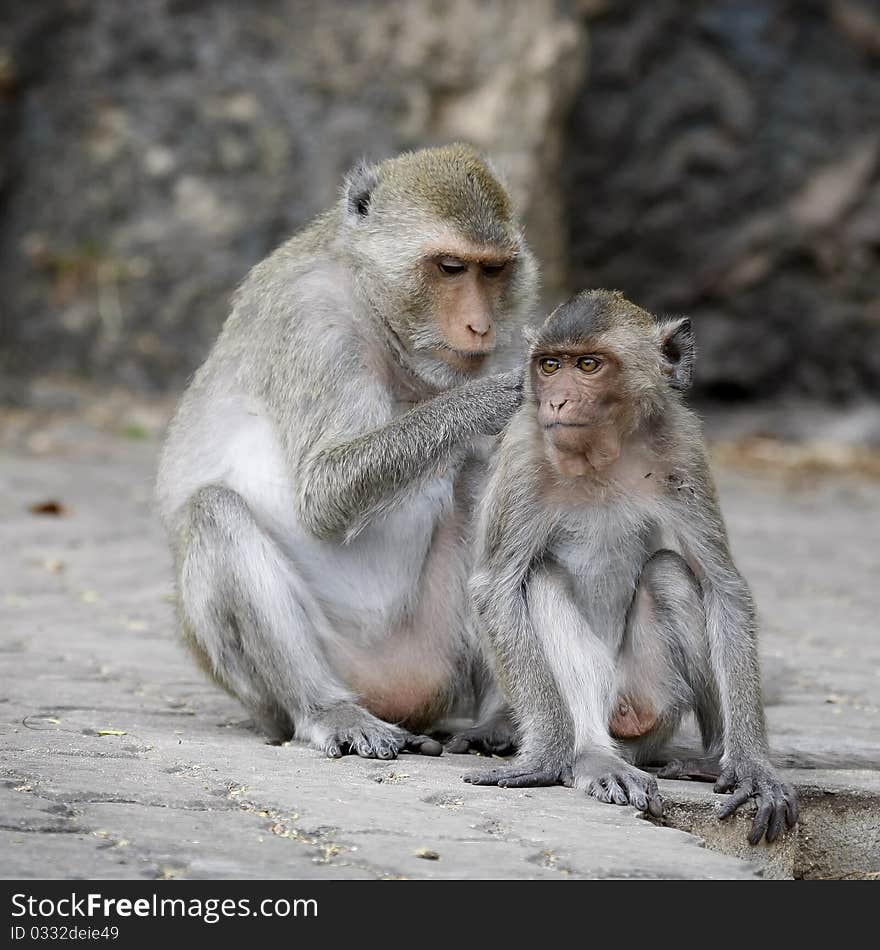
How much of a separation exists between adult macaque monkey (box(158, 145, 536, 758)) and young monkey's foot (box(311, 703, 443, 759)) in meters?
0.01

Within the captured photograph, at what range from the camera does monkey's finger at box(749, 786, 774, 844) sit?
471cm

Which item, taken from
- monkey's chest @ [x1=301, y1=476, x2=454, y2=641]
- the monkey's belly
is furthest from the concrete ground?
monkey's chest @ [x1=301, y1=476, x2=454, y2=641]

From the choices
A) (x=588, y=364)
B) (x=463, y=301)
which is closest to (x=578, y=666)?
(x=588, y=364)

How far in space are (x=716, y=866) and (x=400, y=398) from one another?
8.04ft

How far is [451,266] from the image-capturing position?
18.8ft

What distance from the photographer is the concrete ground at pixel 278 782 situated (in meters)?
3.92

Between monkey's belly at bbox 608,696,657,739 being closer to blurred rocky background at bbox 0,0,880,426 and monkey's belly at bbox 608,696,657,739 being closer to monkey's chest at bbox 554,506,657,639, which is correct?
monkey's chest at bbox 554,506,657,639

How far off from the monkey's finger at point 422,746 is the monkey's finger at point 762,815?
116 centimetres

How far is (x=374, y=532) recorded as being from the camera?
19.6 feet

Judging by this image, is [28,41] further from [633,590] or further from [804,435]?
[633,590]

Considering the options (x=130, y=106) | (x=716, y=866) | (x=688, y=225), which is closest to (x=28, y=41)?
(x=130, y=106)

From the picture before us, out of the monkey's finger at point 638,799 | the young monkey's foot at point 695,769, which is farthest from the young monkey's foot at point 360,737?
the monkey's finger at point 638,799

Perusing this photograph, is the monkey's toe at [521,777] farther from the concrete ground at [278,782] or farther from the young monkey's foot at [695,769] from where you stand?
the young monkey's foot at [695,769]

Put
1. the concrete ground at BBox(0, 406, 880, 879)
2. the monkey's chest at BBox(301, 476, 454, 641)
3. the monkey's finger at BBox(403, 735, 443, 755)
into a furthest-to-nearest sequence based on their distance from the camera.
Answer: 1. the monkey's chest at BBox(301, 476, 454, 641)
2. the monkey's finger at BBox(403, 735, 443, 755)
3. the concrete ground at BBox(0, 406, 880, 879)
